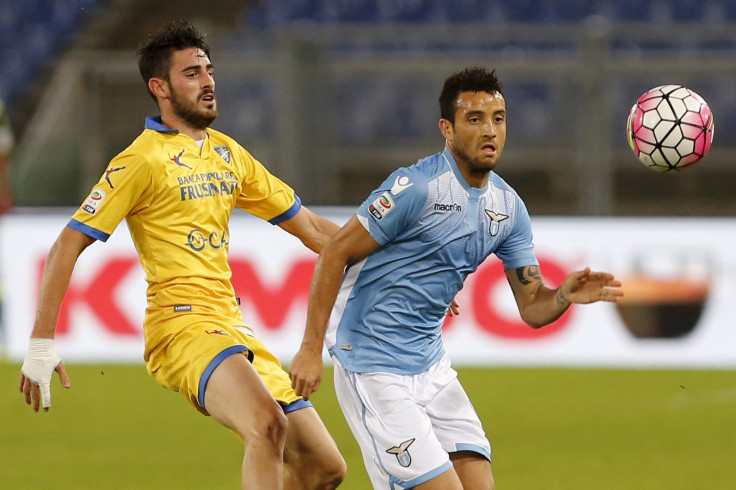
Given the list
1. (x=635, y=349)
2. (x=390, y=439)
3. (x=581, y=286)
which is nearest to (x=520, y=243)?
(x=581, y=286)

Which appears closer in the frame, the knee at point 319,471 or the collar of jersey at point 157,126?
the knee at point 319,471

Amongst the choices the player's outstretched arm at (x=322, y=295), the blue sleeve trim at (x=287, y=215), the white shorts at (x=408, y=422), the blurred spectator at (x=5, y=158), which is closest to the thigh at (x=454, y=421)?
the white shorts at (x=408, y=422)

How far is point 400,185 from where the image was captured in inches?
171

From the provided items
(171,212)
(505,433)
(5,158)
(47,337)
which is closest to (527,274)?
(171,212)

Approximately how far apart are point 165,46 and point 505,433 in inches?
158

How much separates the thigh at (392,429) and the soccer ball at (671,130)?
1.54 meters

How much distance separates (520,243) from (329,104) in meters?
6.33

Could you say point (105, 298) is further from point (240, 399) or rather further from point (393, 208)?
point (393, 208)

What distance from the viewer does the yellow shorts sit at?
14.8 feet

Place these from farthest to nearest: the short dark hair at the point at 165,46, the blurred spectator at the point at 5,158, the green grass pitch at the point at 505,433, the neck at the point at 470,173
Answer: the blurred spectator at the point at 5,158 → the green grass pitch at the point at 505,433 → the short dark hair at the point at 165,46 → the neck at the point at 470,173

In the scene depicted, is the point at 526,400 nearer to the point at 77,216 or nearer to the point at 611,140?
the point at 611,140

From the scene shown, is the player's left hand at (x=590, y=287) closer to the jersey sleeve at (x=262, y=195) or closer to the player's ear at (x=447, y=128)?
the player's ear at (x=447, y=128)

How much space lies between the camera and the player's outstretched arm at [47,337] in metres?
4.36

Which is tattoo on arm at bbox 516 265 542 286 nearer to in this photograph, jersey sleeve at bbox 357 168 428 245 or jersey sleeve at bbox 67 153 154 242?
jersey sleeve at bbox 357 168 428 245
